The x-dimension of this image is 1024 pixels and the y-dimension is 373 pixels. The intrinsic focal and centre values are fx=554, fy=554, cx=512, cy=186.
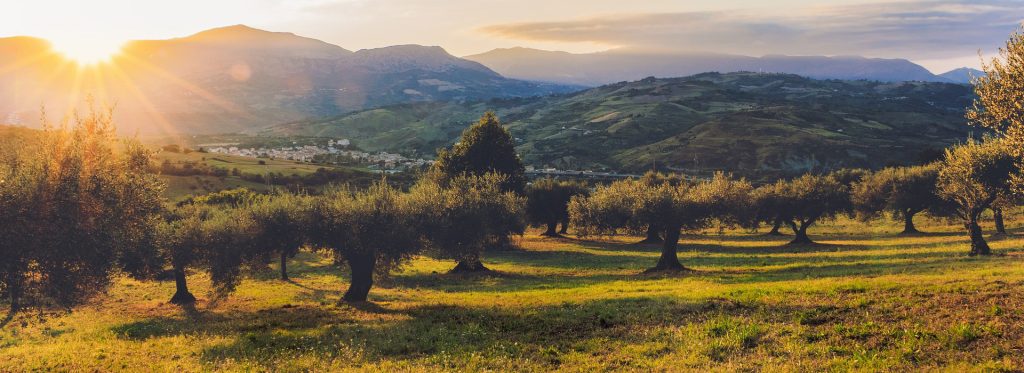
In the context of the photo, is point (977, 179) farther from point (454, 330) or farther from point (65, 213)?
point (65, 213)

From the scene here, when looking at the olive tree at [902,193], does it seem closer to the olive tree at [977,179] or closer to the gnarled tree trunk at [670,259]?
the olive tree at [977,179]

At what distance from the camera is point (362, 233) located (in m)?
43.1

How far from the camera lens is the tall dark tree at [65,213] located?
32062mm

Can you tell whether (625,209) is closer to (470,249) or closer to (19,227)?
(470,249)

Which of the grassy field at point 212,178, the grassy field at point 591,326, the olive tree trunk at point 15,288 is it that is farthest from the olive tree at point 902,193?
the grassy field at point 212,178

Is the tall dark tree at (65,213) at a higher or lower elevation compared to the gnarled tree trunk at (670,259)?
higher

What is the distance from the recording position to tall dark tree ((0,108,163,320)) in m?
32.1

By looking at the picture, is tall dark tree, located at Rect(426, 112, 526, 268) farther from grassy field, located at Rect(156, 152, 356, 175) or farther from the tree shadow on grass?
grassy field, located at Rect(156, 152, 356, 175)

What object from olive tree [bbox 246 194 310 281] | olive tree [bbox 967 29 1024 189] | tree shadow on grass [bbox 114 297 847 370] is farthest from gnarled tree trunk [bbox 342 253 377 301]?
olive tree [bbox 967 29 1024 189]

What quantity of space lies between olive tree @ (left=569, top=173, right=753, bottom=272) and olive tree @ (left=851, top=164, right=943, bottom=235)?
92.8 ft

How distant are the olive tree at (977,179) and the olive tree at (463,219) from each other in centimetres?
4497

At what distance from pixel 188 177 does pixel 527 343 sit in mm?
159620

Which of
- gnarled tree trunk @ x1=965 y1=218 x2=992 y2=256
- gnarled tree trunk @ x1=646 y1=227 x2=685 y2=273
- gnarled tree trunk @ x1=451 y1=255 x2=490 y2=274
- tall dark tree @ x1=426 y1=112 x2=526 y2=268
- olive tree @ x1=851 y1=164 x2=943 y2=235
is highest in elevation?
tall dark tree @ x1=426 y1=112 x2=526 y2=268

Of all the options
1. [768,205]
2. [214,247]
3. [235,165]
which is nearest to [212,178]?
[235,165]
